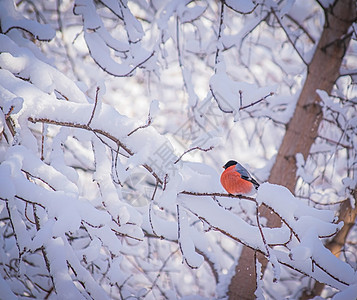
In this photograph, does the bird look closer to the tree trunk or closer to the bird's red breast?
the bird's red breast

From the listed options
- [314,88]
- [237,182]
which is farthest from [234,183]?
[314,88]

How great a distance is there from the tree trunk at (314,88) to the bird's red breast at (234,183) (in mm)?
1081

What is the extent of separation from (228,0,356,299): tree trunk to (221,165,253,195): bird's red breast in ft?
3.55

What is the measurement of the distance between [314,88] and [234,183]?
1727 millimetres

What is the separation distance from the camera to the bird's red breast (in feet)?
6.70

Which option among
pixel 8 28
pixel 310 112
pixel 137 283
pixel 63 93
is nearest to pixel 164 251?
pixel 137 283

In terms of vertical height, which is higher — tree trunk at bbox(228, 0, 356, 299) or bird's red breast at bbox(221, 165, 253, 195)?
tree trunk at bbox(228, 0, 356, 299)

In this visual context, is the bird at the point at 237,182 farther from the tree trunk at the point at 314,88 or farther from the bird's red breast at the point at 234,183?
the tree trunk at the point at 314,88

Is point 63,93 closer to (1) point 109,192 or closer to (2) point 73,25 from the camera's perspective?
(1) point 109,192

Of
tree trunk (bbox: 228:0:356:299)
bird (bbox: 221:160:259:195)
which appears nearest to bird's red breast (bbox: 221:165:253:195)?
bird (bbox: 221:160:259:195)

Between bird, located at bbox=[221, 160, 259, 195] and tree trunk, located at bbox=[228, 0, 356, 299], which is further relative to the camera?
tree trunk, located at bbox=[228, 0, 356, 299]

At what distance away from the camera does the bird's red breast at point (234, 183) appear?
2041mm

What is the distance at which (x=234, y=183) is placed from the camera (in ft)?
6.77

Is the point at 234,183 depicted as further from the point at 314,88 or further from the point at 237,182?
the point at 314,88
